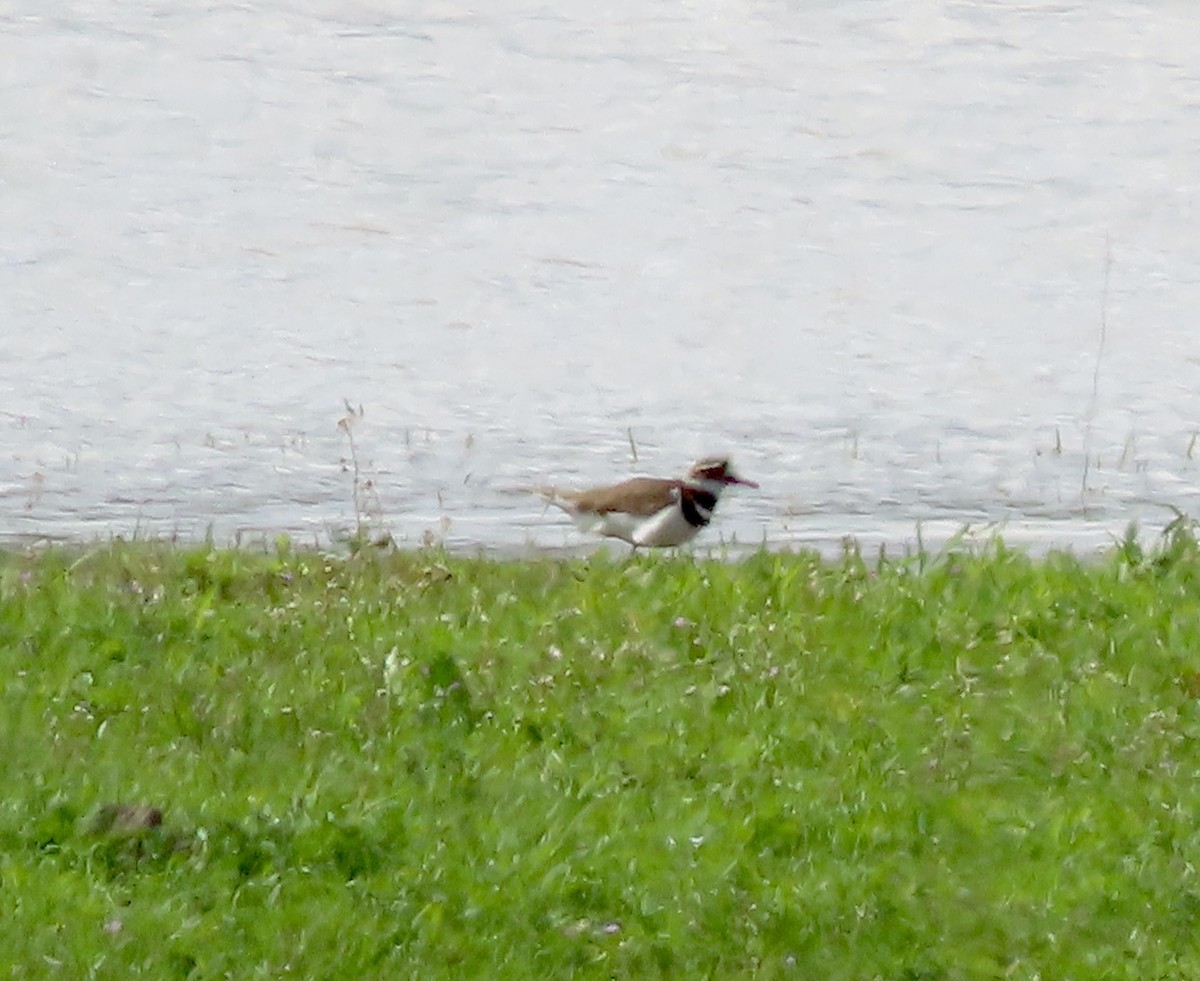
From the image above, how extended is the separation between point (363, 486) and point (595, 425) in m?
1.74

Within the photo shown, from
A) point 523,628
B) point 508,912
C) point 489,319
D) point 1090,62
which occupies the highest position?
point 1090,62

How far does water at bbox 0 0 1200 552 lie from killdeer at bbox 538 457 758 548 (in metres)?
0.38

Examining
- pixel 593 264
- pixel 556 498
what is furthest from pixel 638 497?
pixel 593 264

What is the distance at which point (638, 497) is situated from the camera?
334 inches

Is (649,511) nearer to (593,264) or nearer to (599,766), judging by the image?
(599,766)

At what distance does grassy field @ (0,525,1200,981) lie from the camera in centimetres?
568

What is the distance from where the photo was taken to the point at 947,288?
13.2 m

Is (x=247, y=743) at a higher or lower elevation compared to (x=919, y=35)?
lower

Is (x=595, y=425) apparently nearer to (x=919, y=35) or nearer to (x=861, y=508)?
(x=861, y=508)

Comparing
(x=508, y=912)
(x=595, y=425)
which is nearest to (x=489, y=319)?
(x=595, y=425)

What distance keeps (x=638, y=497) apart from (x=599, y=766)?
2048 millimetres

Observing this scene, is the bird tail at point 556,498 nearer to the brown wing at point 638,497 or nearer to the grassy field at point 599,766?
the brown wing at point 638,497

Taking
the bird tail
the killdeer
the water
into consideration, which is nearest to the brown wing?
the killdeer

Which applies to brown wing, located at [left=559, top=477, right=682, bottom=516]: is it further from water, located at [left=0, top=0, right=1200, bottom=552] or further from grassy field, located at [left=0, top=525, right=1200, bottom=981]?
water, located at [left=0, top=0, right=1200, bottom=552]
